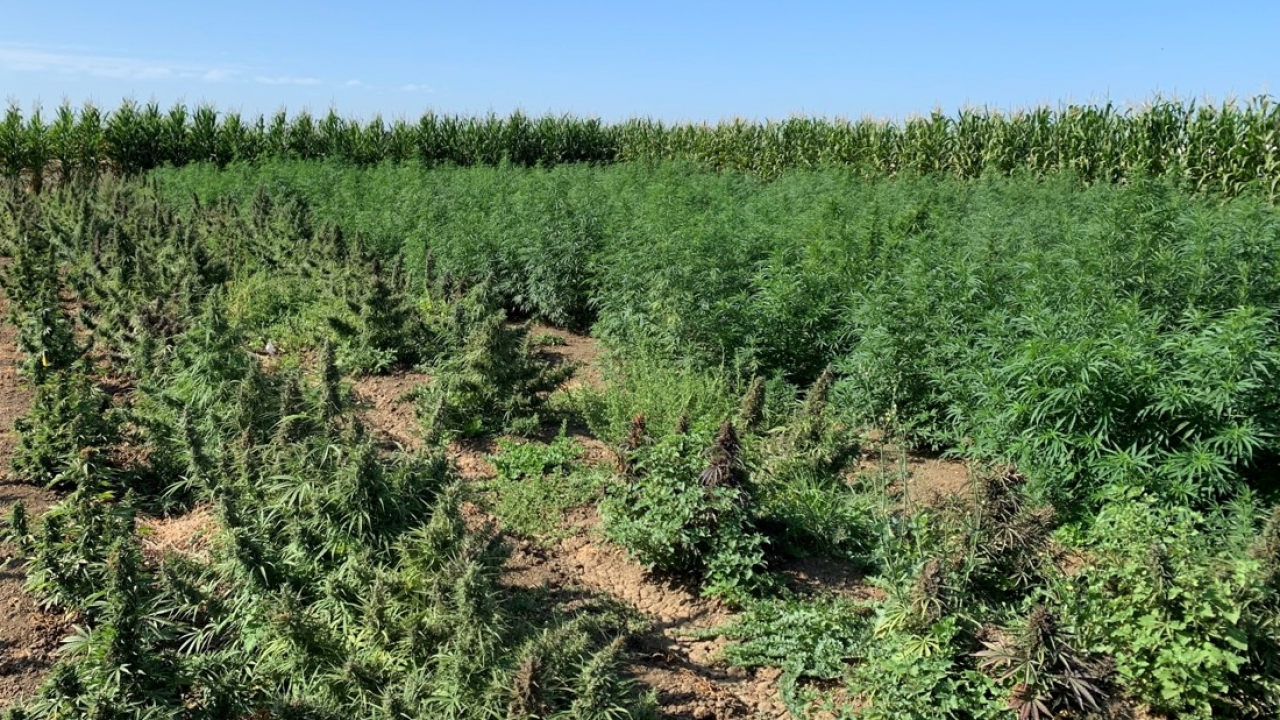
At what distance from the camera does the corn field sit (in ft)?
47.4

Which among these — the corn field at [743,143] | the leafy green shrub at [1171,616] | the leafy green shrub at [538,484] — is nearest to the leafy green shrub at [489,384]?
the leafy green shrub at [538,484]

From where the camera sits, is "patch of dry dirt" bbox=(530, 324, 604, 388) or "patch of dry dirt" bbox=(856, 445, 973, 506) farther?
"patch of dry dirt" bbox=(530, 324, 604, 388)

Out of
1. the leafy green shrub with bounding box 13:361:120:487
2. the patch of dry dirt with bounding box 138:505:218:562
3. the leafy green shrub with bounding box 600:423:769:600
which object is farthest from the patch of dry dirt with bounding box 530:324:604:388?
the leafy green shrub with bounding box 13:361:120:487

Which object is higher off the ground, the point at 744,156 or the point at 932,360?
the point at 744,156

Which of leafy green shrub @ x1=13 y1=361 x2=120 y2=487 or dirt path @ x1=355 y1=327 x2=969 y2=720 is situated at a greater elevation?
leafy green shrub @ x1=13 y1=361 x2=120 y2=487

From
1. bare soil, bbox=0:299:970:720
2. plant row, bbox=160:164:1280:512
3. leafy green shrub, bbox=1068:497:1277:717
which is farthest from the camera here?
plant row, bbox=160:164:1280:512

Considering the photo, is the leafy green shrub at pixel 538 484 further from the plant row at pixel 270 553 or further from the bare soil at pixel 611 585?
the plant row at pixel 270 553

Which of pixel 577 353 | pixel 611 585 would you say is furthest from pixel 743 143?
pixel 611 585

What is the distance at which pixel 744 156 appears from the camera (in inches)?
934

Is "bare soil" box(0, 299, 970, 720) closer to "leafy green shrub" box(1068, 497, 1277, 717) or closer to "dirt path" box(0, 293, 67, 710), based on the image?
"dirt path" box(0, 293, 67, 710)

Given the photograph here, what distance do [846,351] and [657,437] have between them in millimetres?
2272

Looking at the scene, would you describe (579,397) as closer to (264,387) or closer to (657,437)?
(657,437)

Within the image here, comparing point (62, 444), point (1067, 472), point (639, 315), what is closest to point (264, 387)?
point (62, 444)

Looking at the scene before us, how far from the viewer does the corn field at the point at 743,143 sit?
568 inches
